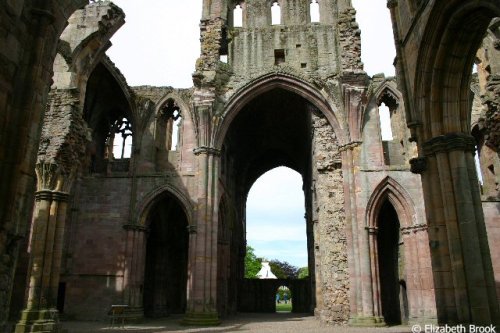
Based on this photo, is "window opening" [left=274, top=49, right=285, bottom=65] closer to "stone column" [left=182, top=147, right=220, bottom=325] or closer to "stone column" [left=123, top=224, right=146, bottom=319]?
"stone column" [left=182, top=147, right=220, bottom=325]

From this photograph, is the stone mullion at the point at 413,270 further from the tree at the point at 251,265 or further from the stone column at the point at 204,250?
the tree at the point at 251,265

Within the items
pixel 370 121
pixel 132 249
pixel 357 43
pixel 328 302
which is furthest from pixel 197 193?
pixel 357 43

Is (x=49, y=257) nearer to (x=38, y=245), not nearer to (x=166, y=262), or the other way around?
(x=38, y=245)

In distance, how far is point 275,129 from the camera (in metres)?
22.7

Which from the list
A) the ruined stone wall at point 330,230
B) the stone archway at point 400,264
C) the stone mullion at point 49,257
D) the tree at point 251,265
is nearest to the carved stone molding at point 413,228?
the stone archway at point 400,264

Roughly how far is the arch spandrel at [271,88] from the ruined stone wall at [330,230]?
0.51 metres

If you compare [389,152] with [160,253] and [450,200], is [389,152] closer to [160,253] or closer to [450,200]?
[450,200]

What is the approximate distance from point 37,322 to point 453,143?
29.7 ft

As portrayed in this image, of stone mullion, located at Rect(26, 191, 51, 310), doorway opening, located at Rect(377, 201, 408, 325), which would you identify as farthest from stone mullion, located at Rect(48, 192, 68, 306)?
doorway opening, located at Rect(377, 201, 408, 325)

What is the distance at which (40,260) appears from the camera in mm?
9820

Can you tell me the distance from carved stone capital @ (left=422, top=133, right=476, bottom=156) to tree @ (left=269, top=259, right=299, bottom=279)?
54.6 meters

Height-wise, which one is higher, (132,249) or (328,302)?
(132,249)

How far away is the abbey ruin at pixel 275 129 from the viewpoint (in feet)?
23.7

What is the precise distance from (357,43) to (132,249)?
1154 centimetres
